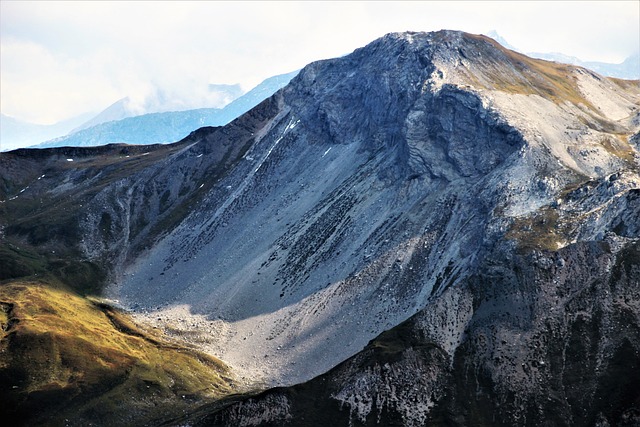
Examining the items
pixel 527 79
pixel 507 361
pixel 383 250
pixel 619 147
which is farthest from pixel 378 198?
pixel 527 79

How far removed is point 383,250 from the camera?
4833 inches

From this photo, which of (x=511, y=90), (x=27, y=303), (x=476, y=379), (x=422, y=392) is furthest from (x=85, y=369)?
(x=511, y=90)

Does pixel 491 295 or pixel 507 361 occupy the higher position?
pixel 491 295

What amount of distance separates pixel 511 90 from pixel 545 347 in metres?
87.2

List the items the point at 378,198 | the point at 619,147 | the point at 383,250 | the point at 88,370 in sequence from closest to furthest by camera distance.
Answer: the point at 88,370, the point at 383,250, the point at 619,147, the point at 378,198

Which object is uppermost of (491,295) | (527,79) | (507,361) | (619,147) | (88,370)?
(527,79)

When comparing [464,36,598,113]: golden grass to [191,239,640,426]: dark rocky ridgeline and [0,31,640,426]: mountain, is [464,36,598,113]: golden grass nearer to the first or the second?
[0,31,640,426]: mountain

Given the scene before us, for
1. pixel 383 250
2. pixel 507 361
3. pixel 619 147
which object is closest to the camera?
pixel 507 361

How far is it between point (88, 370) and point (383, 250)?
64.4m

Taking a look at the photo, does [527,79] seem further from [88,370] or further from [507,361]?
[88,370]

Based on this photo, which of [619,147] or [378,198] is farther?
[378,198]

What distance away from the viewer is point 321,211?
14488cm

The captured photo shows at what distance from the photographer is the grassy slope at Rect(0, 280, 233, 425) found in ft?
307

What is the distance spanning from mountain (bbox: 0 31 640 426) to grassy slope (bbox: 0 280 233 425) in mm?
603
